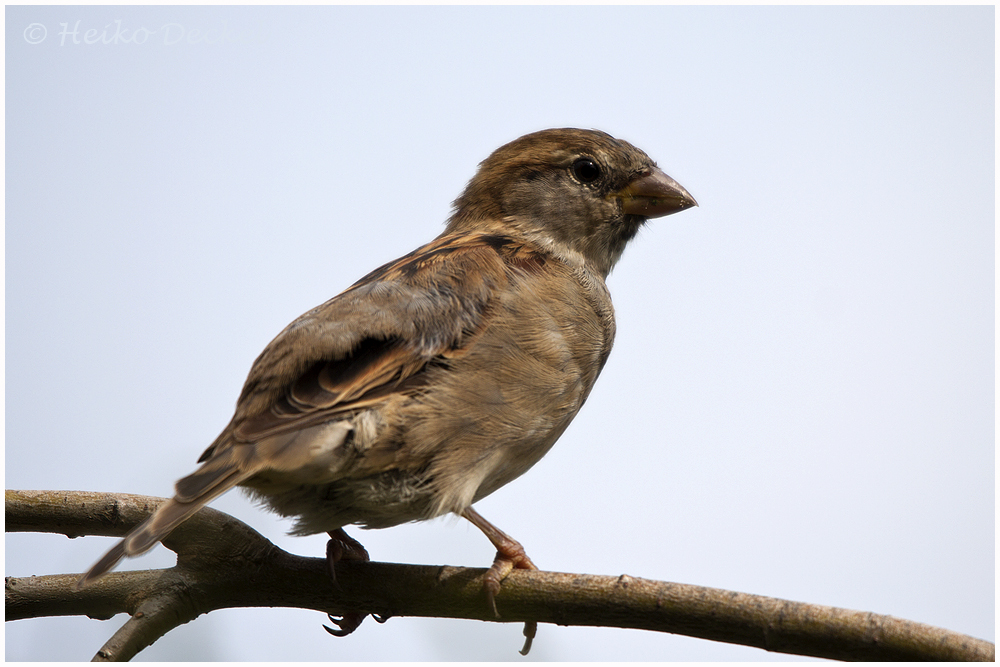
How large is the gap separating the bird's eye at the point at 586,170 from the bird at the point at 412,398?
0.73 m

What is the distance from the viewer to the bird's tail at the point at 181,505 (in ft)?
10.0

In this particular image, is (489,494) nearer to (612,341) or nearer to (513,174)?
(612,341)

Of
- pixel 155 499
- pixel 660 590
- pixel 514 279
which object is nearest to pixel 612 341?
pixel 514 279

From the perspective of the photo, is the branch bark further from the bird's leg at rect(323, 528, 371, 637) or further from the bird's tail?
the bird's tail

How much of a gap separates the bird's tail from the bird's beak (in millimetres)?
2660

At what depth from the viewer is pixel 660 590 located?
124 inches

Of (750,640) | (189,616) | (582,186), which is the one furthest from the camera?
(582,186)

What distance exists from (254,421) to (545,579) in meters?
1.25

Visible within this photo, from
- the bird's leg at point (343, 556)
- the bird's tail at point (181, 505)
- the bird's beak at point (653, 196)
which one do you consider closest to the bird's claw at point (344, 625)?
the bird's leg at point (343, 556)

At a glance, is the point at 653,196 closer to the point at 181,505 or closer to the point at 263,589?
the point at 263,589

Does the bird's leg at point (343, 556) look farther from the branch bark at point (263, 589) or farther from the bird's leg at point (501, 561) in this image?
the bird's leg at point (501, 561)

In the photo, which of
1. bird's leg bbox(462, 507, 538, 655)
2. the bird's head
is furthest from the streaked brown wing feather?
the bird's head

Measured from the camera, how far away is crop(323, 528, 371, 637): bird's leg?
156 inches

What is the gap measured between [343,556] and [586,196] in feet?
7.69
